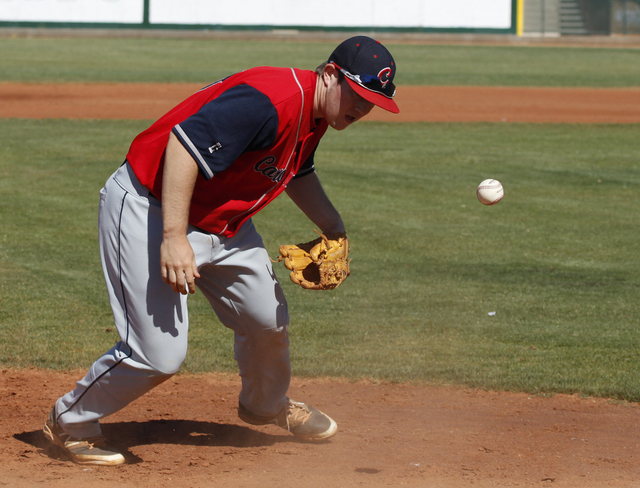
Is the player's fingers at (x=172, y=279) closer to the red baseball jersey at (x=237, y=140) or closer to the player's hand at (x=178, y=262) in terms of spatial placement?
the player's hand at (x=178, y=262)

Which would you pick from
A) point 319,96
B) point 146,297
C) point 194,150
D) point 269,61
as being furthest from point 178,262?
point 269,61

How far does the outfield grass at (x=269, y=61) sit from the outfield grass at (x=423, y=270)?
9.44 meters

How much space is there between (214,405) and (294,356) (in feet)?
2.77

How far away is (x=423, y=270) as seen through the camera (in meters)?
6.82

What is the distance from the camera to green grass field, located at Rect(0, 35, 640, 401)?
197 inches

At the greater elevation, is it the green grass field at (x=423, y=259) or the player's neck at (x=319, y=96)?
the player's neck at (x=319, y=96)

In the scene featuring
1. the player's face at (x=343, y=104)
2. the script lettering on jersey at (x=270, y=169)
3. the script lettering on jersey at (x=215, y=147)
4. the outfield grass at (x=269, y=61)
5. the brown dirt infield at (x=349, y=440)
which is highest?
the outfield grass at (x=269, y=61)

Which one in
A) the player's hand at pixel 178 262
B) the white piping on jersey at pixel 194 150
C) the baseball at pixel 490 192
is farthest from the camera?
the baseball at pixel 490 192

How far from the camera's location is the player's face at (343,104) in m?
3.09

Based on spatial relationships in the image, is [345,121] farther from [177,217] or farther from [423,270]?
[423,270]

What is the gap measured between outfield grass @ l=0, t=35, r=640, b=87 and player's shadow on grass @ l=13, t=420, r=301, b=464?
16738 millimetres

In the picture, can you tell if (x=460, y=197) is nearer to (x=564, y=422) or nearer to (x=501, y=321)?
(x=501, y=321)

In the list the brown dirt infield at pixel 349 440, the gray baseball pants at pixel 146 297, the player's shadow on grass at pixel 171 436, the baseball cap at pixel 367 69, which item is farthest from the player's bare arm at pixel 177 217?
the player's shadow on grass at pixel 171 436

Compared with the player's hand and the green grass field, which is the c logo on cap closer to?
the player's hand
